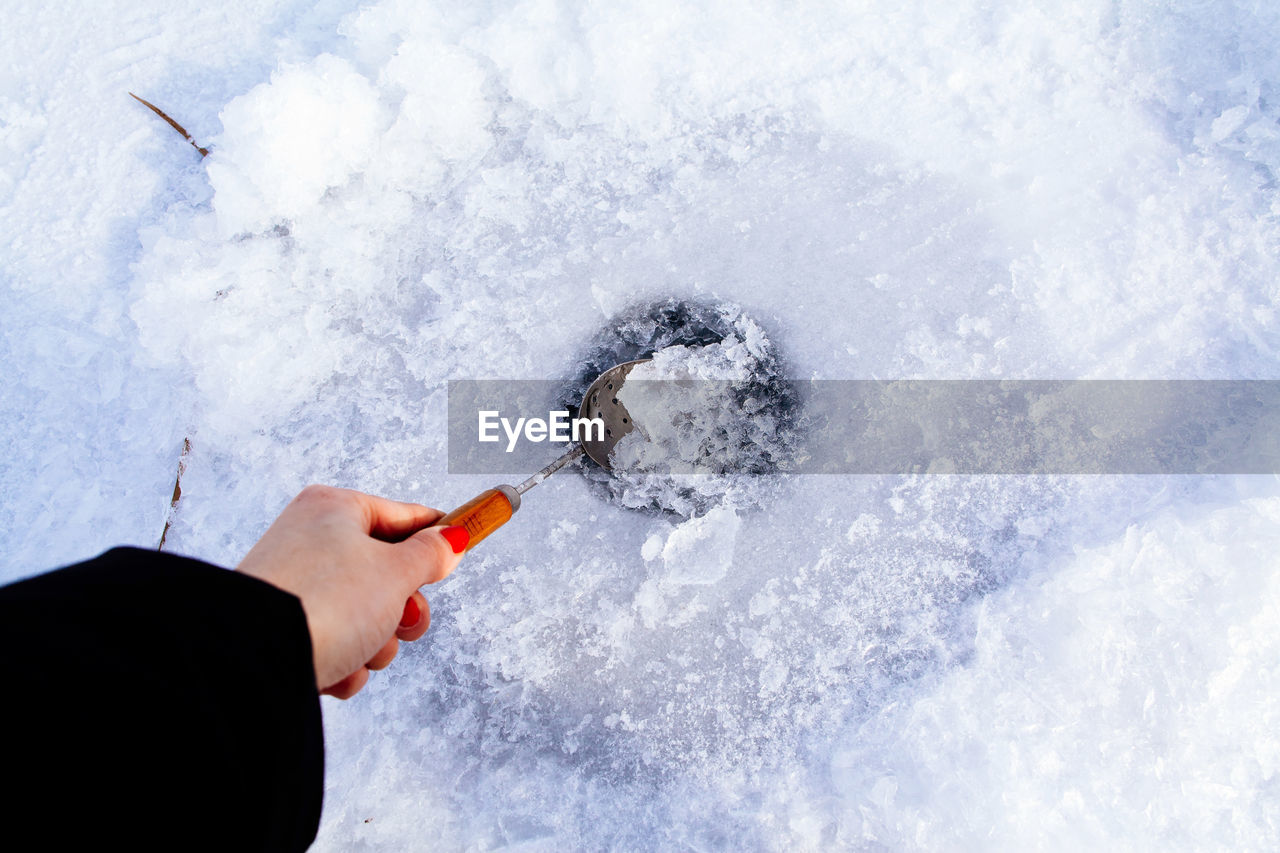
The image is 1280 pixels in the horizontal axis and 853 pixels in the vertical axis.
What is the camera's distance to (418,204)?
1206 mm

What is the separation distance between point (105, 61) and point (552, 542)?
1.33 m

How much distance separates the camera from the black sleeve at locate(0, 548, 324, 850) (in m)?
0.38

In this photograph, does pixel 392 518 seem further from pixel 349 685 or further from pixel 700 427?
pixel 700 427

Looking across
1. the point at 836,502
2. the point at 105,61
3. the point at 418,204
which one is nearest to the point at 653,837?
the point at 836,502

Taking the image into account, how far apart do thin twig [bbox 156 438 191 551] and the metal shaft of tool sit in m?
0.60

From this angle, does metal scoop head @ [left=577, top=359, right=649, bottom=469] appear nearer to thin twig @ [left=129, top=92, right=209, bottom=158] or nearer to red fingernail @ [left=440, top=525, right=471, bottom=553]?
red fingernail @ [left=440, top=525, right=471, bottom=553]

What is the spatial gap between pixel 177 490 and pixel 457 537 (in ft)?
2.14

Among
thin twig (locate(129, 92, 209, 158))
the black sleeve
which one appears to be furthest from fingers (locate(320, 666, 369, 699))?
thin twig (locate(129, 92, 209, 158))

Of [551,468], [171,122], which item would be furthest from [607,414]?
[171,122]

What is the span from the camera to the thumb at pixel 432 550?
70cm

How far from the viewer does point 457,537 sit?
0.77 meters

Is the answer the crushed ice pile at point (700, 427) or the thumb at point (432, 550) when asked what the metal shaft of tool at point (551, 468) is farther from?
the thumb at point (432, 550)

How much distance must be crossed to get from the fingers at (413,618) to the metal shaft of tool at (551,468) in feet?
0.73

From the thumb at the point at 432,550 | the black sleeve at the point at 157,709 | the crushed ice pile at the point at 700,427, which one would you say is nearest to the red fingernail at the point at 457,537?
the thumb at the point at 432,550
